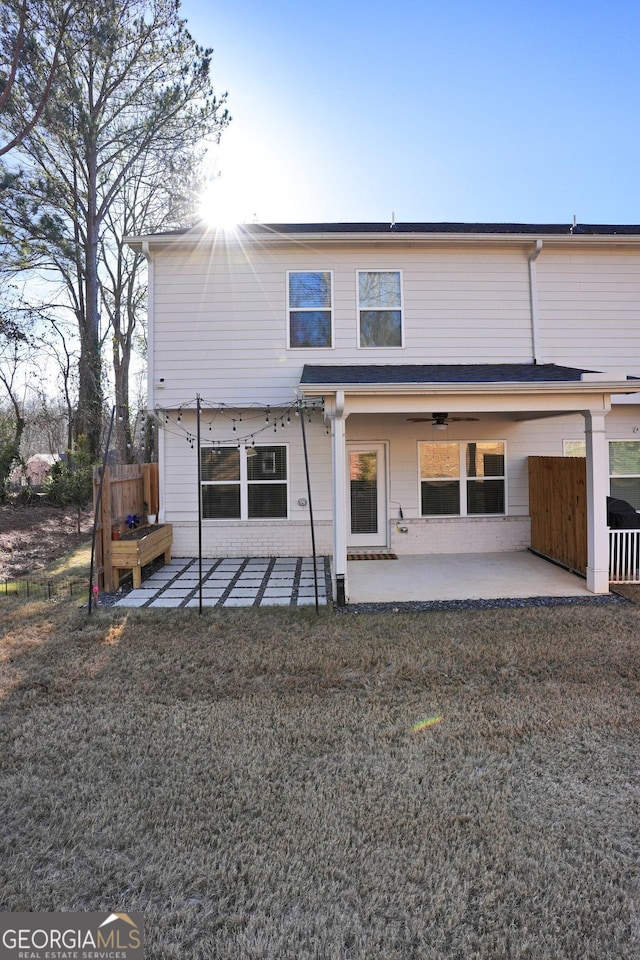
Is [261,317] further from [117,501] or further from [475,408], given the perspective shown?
[475,408]

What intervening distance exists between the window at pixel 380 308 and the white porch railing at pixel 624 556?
15.6 feet

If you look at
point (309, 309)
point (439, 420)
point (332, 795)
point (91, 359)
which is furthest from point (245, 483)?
point (91, 359)

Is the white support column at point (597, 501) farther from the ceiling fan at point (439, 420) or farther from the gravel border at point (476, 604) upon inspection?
the ceiling fan at point (439, 420)

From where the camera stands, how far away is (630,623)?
18.3 feet

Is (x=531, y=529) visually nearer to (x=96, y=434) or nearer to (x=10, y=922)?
(x=10, y=922)

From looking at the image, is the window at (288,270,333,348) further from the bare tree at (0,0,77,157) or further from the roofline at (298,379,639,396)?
the bare tree at (0,0,77,157)

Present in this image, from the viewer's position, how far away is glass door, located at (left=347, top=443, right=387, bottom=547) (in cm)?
916

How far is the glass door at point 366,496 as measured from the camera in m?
9.16

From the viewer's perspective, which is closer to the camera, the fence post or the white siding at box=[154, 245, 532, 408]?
the fence post

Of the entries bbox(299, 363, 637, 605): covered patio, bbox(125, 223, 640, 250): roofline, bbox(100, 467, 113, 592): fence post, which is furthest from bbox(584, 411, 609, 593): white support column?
bbox(100, 467, 113, 592): fence post

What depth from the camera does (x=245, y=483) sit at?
9.05 m

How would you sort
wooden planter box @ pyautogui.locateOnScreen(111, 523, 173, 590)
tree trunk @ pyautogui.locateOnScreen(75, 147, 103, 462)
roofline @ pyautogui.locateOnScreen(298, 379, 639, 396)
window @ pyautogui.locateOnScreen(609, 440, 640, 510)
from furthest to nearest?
tree trunk @ pyautogui.locateOnScreen(75, 147, 103, 462) < window @ pyautogui.locateOnScreen(609, 440, 640, 510) < wooden planter box @ pyautogui.locateOnScreen(111, 523, 173, 590) < roofline @ pyautogui.locateOnScreen(298, 379, 639, 396)

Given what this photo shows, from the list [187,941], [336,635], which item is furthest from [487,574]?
[187,941]

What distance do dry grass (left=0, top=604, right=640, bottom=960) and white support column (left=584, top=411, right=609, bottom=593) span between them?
195 centimetres
